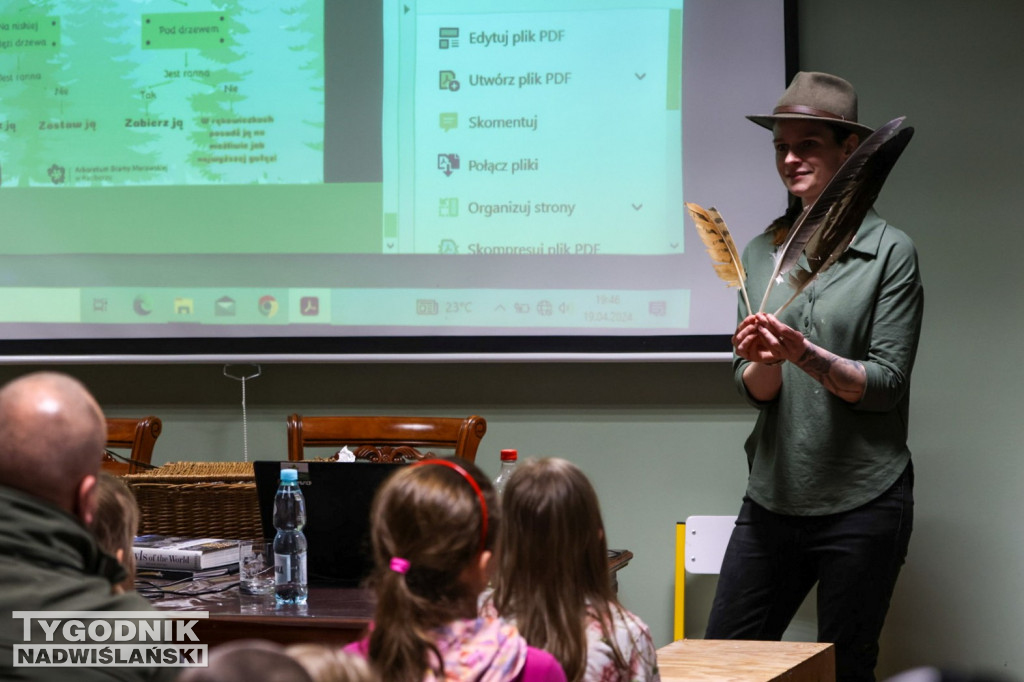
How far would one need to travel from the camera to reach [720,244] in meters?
2.50

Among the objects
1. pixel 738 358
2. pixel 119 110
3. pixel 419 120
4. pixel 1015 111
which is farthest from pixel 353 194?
pixel 1015 111

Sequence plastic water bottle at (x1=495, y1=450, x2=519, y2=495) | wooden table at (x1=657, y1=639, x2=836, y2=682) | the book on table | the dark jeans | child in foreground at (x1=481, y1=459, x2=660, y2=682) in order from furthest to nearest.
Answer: the dark jeans < plastic water bottle at (x1=495, y1=450, x2=519, y2=495) < the book on table < wooden table at (x1=657, y1=639, x2=836, y2=682) < child in foreground at (x1=481, y1=459, x2=660, y2=682)

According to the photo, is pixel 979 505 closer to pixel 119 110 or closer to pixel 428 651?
pixel 428 651

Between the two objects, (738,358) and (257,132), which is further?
(257,132)

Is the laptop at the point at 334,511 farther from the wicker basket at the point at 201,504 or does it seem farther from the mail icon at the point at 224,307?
the mail icon at the point at 224,307

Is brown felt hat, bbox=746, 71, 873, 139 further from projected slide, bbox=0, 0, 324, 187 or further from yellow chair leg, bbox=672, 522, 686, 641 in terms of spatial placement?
projected slide, bbox=0, 0, 324, 187

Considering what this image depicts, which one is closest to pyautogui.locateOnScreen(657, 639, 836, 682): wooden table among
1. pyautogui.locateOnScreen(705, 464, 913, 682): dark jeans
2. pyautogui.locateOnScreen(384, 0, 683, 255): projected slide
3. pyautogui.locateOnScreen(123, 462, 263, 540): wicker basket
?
pyautogui.locateOnScreen(705, 464, 913, 682): dark jeans

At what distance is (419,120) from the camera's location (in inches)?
134

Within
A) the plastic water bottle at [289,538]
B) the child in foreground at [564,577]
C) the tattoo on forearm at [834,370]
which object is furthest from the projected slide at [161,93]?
the child in foreground at [564,577]

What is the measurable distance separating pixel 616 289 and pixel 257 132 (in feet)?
4.08

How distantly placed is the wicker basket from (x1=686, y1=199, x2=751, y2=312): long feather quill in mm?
1153

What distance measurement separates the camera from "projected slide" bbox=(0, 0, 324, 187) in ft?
11.4

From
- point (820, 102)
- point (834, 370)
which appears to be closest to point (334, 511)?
point (834, 370)

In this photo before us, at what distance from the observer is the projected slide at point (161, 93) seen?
11.4ft
